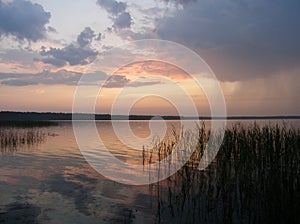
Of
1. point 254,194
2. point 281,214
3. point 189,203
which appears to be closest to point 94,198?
point 189,203

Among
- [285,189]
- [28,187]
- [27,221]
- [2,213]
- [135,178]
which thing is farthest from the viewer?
[135,178]

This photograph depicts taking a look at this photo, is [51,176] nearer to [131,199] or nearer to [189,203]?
[131,199]

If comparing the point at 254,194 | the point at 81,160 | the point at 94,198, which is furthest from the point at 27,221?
the point at 81,160

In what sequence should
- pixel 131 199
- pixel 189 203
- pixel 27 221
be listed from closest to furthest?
pixel 27 221, pixel 189 203, pixel 131 199

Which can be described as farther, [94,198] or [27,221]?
[94,198]

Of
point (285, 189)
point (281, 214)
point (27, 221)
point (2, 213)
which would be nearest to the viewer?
point (281, 214)

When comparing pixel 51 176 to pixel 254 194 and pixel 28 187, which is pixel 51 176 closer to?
pixel 28 187

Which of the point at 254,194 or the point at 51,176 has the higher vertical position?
→ the point at 254,194

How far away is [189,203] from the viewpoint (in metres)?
8.01

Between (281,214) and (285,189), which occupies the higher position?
(285,189)

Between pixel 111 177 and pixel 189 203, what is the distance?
15.8ft

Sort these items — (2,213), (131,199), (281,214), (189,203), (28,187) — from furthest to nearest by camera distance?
1. (28,187)
2. (131,199)
3. (189,203)
4. (2,213)
5. (281,214)

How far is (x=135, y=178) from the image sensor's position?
11.6 meters

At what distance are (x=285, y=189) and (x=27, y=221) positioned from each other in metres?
6.43
